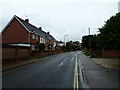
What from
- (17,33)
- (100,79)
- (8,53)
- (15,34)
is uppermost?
(17,33)

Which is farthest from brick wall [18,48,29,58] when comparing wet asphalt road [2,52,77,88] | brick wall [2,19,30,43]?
brick wall [2,19,30,43]

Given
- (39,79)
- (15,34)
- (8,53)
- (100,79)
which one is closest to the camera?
(39,79)

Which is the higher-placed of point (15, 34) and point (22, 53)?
point (15, 34)

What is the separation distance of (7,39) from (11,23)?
14.3ft

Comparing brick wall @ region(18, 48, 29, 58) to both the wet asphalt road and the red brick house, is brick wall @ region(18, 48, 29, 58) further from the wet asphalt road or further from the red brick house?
the red brick house

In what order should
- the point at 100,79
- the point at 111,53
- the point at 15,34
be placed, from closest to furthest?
the point at 100,79 → the point at 111,53 → the point at 15,34

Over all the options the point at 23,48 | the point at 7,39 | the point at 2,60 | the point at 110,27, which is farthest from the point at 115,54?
the point at 7,39

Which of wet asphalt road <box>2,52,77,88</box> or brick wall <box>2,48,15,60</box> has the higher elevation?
brick wall <box>2,48,15,60</box>

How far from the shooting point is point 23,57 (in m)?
23.7

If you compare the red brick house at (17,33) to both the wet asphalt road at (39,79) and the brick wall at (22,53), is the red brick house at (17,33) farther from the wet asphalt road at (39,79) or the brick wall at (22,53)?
the wet asphalt road at (39,79)

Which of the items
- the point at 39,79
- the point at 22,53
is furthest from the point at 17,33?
the point at 39,79

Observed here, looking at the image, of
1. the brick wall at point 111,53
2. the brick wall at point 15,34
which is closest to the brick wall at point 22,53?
the brick wall at point 15,34

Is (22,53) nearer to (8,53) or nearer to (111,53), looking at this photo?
(8,53)

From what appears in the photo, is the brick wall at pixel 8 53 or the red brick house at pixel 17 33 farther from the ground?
the red brick house at pixel 17 33
